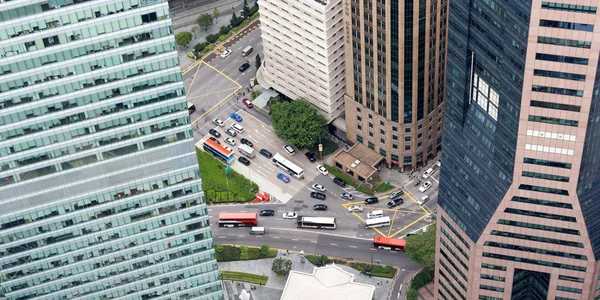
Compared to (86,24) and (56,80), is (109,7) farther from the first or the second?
(56,80)

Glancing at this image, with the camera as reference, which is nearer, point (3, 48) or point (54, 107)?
point (3, 48)

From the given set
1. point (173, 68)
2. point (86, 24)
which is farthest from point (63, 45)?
point (173, 68)

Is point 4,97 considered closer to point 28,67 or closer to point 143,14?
point 28,67

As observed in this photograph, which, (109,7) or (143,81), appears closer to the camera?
(109,7)

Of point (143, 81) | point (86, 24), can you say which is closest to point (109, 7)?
point (86, 24)

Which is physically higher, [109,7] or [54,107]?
[109,7]

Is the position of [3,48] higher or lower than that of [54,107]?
higher

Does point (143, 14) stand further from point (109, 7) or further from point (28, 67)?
point (28, 67)
